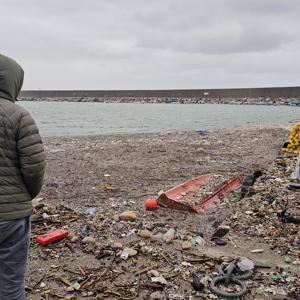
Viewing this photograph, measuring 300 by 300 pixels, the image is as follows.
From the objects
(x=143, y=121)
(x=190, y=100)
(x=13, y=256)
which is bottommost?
(x=143, y=121)

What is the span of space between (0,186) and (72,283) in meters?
1.92

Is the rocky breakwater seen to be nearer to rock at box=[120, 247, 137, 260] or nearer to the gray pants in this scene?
rock at box=[120, 247, 137, 260]

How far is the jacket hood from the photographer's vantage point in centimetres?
250

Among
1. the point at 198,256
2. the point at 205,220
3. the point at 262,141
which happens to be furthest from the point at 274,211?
the point at 262,141

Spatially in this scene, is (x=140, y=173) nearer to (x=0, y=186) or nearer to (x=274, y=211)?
(x=274, y=211)

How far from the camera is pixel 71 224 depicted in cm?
580

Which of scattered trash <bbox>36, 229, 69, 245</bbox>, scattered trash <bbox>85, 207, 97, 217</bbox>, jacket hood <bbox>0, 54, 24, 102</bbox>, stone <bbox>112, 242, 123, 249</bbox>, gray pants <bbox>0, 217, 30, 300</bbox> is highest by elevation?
jacket hood <bbox>0, 54, 24, 102</bbox>

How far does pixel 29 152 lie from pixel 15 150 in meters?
0.10

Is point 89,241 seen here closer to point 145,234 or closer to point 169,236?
point 145,234

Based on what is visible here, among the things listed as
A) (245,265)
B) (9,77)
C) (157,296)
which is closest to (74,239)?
(157,296)

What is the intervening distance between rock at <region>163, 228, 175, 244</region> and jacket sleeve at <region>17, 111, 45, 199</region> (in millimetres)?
2849

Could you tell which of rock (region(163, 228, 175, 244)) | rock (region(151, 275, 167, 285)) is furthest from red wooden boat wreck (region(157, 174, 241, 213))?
rock (region(151, 275, 167, 285))

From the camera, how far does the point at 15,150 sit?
2.63m

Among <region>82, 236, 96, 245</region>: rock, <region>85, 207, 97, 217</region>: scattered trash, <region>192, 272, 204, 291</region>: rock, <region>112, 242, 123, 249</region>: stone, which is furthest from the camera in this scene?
<region>85, 207, 97, 217</region>: scattered trash
